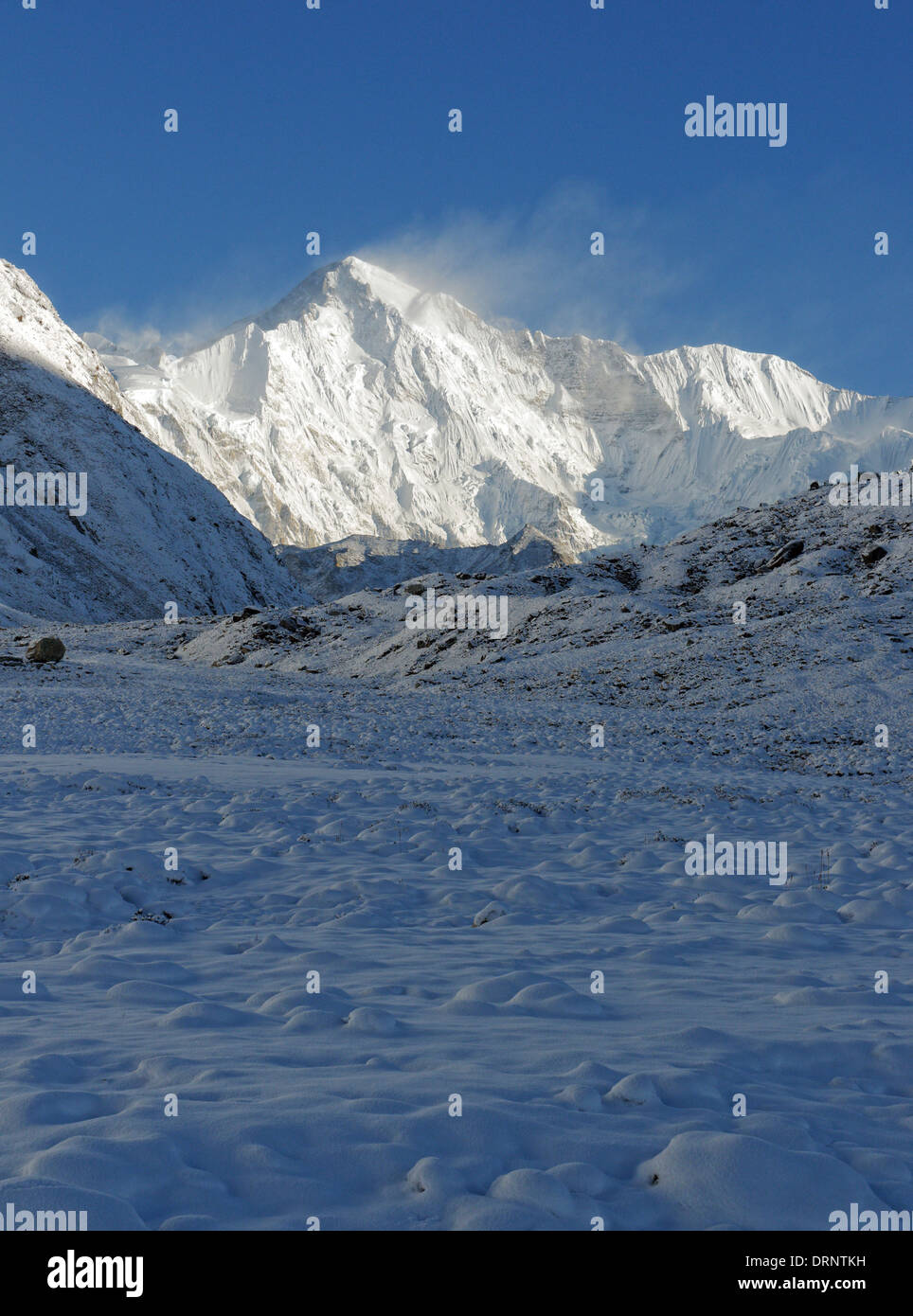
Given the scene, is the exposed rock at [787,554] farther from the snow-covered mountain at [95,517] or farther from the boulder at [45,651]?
the snow-covered mountain at [95,517]

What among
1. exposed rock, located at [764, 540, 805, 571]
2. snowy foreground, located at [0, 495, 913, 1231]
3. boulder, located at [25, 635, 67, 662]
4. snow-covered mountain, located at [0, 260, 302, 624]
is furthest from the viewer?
snow-covered mountain, located at [0, 260, 302, 624]

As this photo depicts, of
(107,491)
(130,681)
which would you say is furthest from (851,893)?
(107,491)

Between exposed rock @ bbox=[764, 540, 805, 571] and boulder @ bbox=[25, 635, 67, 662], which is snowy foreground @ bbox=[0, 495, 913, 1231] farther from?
exposed rock @ bbox=[764, 540, 805, 571]

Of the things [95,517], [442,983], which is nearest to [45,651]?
[442,983]

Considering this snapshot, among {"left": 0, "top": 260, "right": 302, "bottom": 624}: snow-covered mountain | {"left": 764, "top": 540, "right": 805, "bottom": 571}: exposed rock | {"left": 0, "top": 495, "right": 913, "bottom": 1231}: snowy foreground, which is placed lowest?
{"left": 0, "top": 495, "right": 913, "bottom": 1231}: snowy foreground

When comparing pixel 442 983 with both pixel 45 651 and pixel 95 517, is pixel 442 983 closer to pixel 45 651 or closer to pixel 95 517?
pixel 45 651

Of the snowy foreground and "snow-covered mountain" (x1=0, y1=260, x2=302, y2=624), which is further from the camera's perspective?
"snow-covered mountain" (x1=0, y1=260, x2=302, y2=624)

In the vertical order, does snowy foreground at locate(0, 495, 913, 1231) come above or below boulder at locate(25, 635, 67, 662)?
below

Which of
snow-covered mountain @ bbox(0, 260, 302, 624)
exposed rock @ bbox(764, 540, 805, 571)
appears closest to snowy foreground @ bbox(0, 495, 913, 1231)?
exposed rock @ bbox(764, 540, 805, 571)
